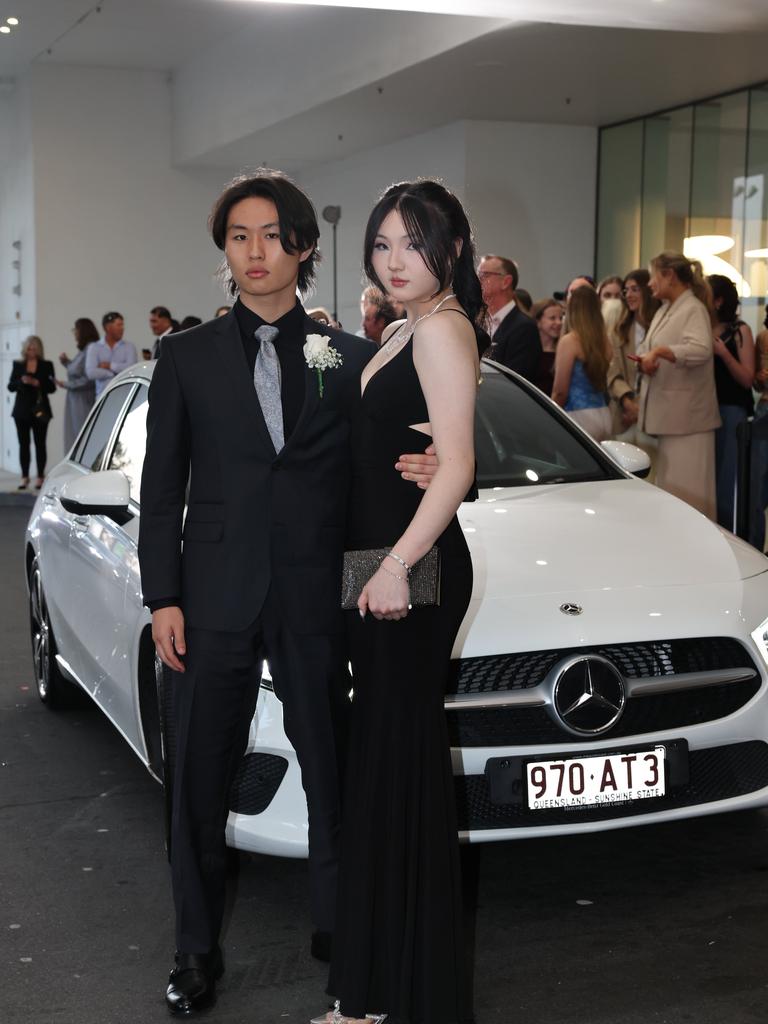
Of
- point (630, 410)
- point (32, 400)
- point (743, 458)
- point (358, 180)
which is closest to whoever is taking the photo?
point (743, 458)

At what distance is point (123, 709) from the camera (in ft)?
13.0

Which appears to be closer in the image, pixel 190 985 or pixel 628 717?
pixel 190 985

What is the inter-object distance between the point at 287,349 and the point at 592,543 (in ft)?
4.11

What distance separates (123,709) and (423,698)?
1630 millimetres

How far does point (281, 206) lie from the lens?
280cm

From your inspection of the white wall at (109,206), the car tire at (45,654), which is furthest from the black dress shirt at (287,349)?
the white wall at (109,206)

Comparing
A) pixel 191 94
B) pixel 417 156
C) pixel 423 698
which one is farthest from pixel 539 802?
pixel 191 94

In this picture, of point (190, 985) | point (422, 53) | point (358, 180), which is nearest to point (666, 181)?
point (422, 53)

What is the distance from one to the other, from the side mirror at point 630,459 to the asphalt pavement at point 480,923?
1.21 meters

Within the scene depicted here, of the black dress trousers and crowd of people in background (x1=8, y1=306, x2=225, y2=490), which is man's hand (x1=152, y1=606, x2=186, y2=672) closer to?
the black dress trousers

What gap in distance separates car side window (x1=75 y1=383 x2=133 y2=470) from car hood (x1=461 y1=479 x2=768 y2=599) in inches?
55.9

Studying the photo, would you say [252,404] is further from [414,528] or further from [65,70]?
[65,70]

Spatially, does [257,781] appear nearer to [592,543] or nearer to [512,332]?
[592,543]

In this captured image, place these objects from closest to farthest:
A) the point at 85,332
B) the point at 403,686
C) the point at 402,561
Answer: the point at 402,561 < the point at 403,686 < the point at 85,332
